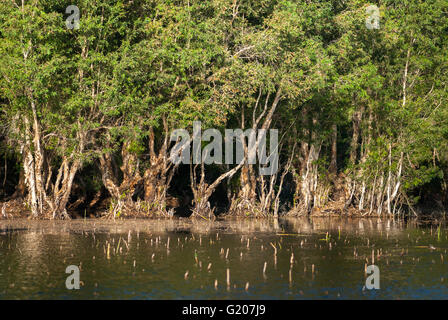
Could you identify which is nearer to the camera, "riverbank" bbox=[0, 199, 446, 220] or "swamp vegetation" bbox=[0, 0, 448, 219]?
"swamp vegetation" bbox=[0, 0, 448, 219]

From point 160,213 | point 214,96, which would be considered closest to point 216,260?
point 214,96

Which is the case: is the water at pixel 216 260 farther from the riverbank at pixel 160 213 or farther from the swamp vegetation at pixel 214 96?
the swamp vegetation at pixel 214 96

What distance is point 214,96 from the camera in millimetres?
41562

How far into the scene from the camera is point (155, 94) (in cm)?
4341

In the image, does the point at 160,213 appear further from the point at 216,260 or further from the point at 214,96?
the point at 216,260

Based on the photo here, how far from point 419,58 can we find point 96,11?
20.4 m

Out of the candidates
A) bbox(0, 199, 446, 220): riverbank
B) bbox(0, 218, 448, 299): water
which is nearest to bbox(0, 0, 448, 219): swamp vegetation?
bbox(0, 199, 446, 220): riverbank

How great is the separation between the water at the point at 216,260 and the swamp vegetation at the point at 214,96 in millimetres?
5645

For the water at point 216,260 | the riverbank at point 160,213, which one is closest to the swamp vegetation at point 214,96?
the riverbank at point 160,213

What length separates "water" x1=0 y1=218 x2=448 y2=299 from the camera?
2108 cm

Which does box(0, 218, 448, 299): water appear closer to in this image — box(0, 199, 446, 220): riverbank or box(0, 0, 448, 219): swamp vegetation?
box(0, 199, 446, 220): riverbank

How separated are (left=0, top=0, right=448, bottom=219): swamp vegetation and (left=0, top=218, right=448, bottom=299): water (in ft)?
18.5

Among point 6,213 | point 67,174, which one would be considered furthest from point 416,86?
point 6,213

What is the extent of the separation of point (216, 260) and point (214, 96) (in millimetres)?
16641
